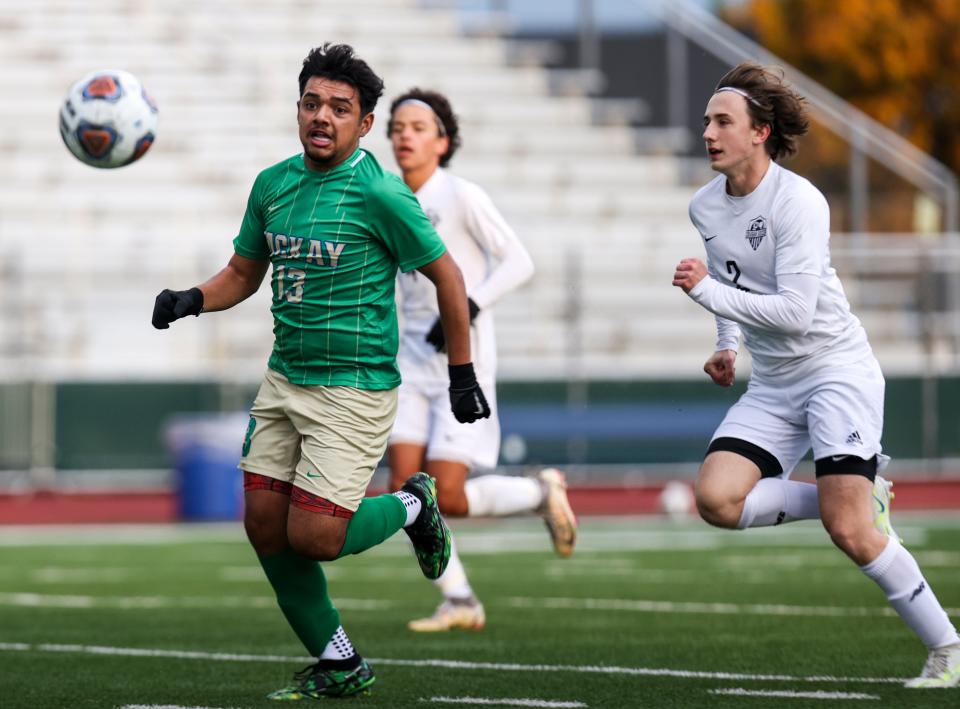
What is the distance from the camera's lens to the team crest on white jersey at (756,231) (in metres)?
6.28

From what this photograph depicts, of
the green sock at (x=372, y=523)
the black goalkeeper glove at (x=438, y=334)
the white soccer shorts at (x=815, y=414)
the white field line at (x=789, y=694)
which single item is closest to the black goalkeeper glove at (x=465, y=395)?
the green sock at (x=372, y=523)

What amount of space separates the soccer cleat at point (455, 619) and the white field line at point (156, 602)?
42.9 inches

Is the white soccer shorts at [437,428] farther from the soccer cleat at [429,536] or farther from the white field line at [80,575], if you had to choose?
the white field line at [80,575]

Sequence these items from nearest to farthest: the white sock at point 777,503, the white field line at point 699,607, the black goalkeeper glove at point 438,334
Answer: the white sock at point 777,503 < the black goalkeeper glove at point 438,334 < the white field line at point 699,607

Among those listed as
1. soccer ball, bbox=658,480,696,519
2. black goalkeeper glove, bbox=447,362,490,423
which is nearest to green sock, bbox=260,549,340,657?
black goalkeeper glove, bbox=447,362,490,423

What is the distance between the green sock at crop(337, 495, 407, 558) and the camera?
604 centimetres

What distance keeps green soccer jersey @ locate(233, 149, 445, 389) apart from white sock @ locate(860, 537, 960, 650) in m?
1.80

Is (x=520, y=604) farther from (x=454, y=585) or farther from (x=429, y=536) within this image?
(x=429, y=536)

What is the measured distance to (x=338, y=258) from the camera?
598 cm

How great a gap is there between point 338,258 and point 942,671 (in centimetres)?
245

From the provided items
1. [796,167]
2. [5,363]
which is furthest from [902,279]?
[5,363]

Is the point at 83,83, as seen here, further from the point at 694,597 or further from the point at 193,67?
the point at 193,67

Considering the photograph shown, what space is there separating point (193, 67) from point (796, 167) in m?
9.42

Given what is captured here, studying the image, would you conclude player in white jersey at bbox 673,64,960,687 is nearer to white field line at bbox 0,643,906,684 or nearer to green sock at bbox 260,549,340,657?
white field line at bbox 0,643,906,684
